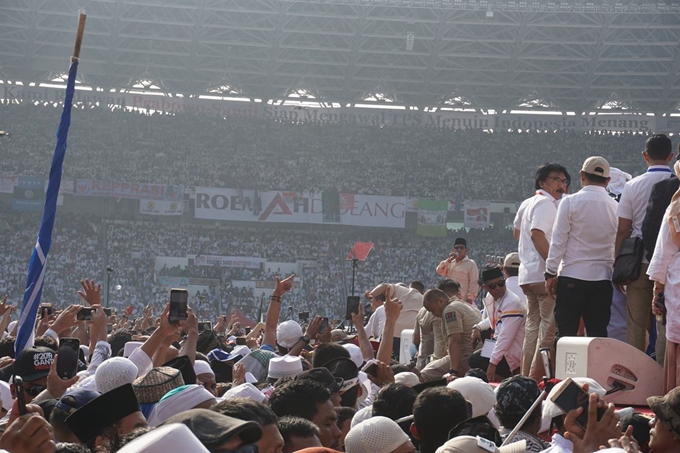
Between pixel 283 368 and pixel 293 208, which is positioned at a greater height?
pixel 293 208

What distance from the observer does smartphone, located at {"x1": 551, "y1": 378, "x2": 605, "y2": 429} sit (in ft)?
12.0

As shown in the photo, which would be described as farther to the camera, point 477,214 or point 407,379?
point 477,214

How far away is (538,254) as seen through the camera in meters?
7.52

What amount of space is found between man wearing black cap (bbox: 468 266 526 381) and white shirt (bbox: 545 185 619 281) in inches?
49.3

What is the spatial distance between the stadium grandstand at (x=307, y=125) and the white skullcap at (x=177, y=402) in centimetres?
3333

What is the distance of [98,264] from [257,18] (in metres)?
13.7

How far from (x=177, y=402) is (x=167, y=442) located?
7.11ft

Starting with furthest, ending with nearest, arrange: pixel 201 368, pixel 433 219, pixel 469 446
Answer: pixel 433 219 < pixel 201 368 < pixel 469 446

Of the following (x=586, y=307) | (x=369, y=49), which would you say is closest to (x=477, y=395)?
(x=586, y=307)

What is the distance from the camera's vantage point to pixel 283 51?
153ft

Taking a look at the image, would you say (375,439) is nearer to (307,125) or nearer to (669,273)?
(669,273)

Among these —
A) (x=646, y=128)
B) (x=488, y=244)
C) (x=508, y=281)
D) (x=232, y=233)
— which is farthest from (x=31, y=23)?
(x=508, y=281)

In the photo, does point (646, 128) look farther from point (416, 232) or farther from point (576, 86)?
point (416, 232)

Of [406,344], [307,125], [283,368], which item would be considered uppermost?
[307,125]
